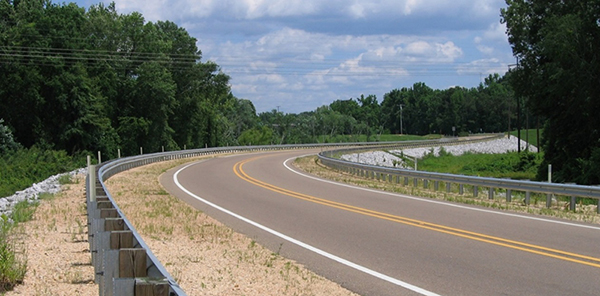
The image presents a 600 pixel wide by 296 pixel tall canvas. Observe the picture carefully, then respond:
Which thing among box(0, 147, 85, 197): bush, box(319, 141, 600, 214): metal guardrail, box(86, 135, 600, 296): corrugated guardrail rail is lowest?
box(0, 147, 85, 197): bush

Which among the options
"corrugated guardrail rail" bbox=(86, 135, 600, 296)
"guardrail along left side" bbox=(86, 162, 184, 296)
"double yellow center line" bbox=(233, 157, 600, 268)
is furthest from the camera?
"double yellow center line" bbox=(233, 157, 600, 268)

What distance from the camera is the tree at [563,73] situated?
37469 mm

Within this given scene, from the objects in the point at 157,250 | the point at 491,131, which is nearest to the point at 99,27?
the point at 157,250

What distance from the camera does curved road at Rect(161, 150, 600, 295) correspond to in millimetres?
8783

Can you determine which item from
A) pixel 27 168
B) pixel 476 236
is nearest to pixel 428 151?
pixel 27 168

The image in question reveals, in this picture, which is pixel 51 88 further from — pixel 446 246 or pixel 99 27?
pixel 446 246

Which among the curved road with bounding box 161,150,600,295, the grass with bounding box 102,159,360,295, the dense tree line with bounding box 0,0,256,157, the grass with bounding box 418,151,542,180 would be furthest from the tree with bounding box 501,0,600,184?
the dense tree line with bounding box 0,0,256,157

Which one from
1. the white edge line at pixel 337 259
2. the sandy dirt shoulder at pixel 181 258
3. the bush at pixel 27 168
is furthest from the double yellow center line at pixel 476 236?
the bush at pixel 27 168

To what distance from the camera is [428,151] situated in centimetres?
Answer: 8762

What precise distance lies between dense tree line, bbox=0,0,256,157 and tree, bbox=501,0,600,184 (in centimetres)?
3830

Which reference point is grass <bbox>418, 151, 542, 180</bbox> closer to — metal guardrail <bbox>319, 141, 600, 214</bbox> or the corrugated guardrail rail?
metal guardrail <bbox>319, 141, 600, 214</bbox>

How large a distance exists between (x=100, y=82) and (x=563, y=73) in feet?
162

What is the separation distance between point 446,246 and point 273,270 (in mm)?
3337

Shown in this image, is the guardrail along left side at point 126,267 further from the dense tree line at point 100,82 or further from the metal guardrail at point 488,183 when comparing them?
the dense tree line at point 100,82
